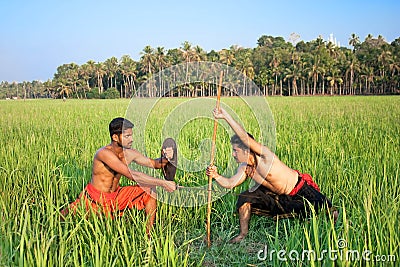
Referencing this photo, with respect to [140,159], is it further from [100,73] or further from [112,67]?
[112,67]

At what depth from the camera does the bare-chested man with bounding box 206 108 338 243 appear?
99.5 inches

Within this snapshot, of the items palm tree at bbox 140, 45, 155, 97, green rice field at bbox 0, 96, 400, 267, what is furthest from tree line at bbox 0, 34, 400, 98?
green rice field at bbox 0, 96, 400, 267

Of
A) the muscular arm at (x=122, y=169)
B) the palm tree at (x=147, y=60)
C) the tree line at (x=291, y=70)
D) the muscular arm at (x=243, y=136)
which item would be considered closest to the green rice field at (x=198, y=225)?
the muscular arm at (x=122, y=169)

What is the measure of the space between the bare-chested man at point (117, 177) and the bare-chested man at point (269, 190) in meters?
0.50

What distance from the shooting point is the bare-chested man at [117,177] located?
2531mm

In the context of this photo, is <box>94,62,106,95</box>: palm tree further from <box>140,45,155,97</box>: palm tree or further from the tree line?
<box>140,45,155,97</box>: palm tree

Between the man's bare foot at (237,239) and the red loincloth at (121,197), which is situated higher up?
the red loincloth at (121,197)

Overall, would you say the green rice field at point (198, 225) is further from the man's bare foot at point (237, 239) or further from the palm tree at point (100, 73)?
the palm tree at point (100, 73)

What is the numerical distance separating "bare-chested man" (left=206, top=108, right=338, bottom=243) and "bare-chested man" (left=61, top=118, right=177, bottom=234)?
50 cm

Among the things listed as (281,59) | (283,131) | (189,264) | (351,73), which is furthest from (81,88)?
(189,264)

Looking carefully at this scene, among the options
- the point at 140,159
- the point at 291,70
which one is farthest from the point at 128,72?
the point at 140,159

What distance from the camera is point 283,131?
6238 millimetres

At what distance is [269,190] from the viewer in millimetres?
2670

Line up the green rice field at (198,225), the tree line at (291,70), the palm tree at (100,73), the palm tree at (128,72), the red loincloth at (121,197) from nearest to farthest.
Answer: the green rice field at (198,225)
the red loincloth at (121,197)
the tree line at (291,70)
the palm tree at (128,72)
the palm tree at (100,73)
